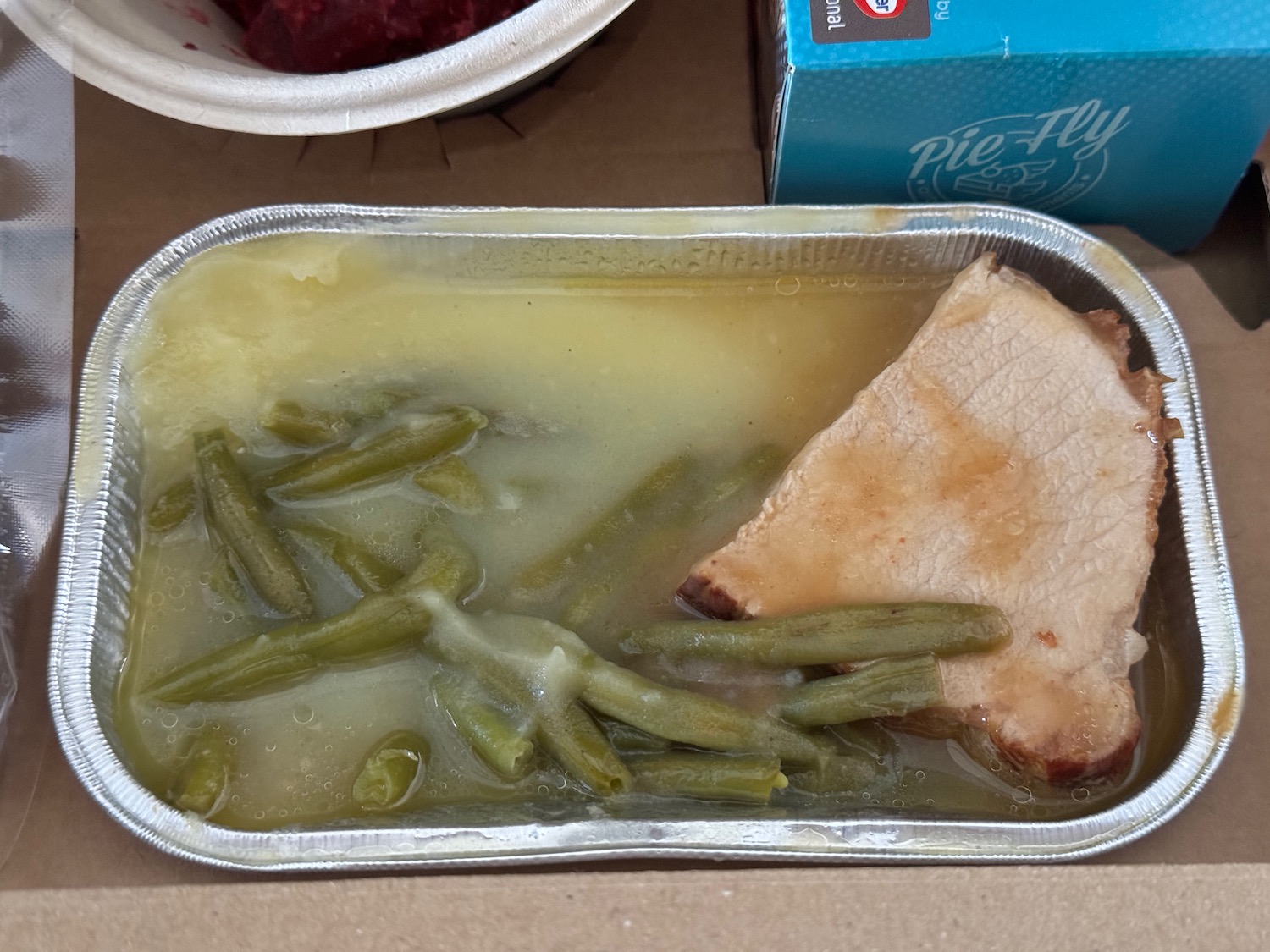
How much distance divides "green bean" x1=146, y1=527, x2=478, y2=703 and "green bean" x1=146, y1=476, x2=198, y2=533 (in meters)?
0.25

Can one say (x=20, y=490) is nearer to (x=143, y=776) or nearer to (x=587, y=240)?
(x=143, y=776)

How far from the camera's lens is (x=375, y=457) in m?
1.70

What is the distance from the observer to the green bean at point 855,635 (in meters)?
1.52

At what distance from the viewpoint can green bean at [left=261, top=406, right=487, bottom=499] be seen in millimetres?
1695

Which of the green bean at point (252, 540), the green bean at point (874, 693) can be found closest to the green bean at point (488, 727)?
the green bean at point (252, 540)

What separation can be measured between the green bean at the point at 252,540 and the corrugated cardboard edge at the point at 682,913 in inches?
17.2

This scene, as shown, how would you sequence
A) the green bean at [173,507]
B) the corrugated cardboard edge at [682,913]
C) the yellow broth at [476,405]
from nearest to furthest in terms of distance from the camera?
the corrugated cardboard edge at [682,913]
the yellow broth at [476,405]
the green bean at [173,507]

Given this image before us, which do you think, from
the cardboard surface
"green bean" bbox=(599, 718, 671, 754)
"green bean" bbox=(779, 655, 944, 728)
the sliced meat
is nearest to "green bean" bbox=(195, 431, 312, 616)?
the cardboard surface

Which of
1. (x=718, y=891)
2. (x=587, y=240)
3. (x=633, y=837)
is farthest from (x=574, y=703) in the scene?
(x=587, y=240)

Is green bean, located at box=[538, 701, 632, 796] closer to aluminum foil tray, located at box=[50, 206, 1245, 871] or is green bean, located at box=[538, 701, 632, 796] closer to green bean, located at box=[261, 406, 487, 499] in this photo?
aluminum foil tray, located at box=[50, 206, 1245, 871]

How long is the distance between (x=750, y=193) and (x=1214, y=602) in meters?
1.14

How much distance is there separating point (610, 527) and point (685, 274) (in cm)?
50

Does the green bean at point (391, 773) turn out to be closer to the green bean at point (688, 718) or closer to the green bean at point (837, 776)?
the green bean at point (688, 718)

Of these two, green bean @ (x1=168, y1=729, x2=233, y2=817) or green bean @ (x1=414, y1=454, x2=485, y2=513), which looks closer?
green bean @ (x1=168, y1=729, x2=233, y2=817)
